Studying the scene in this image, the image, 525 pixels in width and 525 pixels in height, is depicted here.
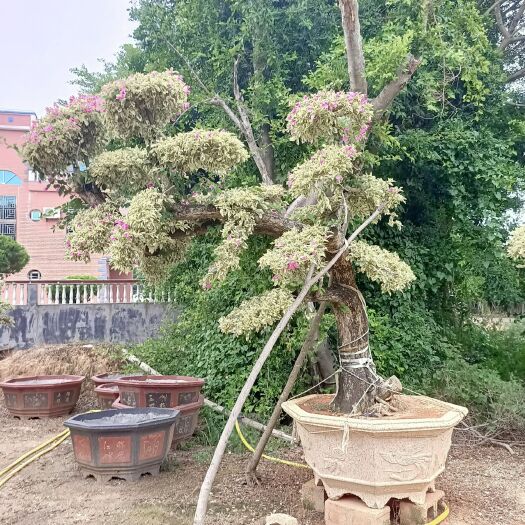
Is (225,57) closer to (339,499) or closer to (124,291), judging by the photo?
(124,291)

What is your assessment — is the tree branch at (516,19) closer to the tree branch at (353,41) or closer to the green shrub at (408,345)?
the green shrub at (408,345)

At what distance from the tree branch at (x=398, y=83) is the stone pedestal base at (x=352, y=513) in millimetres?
2738

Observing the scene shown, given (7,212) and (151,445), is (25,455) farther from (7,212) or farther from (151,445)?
(7,212)

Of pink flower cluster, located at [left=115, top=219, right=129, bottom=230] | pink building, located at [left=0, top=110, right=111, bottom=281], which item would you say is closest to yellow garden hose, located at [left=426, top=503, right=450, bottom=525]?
pink flower cluster, located at [left=115, top=219, right=129, bottom=230]

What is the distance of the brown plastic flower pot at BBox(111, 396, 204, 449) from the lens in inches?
163

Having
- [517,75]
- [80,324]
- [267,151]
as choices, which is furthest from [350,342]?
[80,324]

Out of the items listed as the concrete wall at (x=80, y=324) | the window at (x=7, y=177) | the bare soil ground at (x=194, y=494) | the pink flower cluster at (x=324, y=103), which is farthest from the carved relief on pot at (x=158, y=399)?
the window at (x=7, y=177)

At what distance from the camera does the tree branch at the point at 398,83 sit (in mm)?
3579

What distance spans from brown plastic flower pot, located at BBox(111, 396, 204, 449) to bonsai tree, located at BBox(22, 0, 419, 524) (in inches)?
57.3

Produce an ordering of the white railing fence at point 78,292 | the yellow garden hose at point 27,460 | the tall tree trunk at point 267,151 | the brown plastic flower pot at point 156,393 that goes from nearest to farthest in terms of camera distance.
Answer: the yellow garden hose at point 27,460
the brown plastic flower pot at point 156,393
the tall tree trunk at point 267,151
the white railing fence at point 78,292

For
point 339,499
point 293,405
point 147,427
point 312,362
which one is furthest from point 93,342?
point 339,499

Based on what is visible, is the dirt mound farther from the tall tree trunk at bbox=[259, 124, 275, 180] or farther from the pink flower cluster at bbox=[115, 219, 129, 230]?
the pink flower cluster at bbox=[115, 219, 129, 230]

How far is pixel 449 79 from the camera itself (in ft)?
17.4

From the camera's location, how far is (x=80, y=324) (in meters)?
7.47
